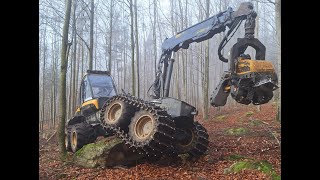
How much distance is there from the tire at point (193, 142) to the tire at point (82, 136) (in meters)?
2.82

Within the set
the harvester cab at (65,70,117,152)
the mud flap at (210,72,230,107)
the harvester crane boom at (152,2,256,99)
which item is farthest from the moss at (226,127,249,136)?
the mud flap at (210,72,230,107)

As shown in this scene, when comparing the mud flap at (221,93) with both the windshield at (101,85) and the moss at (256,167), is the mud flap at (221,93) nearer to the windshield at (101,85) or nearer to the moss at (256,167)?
the moss at (256,167)

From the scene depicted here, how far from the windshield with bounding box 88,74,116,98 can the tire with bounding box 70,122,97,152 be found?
1099 mm

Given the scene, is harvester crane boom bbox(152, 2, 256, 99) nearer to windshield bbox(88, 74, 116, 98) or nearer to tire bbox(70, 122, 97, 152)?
windshield bbox(88, 74, 116, 98)

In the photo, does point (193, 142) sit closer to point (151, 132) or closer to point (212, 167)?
point (212, 167)

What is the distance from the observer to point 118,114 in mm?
7559

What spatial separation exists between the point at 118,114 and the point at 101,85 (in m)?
2.64

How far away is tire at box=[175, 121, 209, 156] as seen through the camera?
769 centimetres

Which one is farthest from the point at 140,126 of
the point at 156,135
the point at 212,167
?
the point at 212,167

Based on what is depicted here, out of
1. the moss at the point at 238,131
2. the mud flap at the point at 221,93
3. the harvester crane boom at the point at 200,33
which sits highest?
the harvester crane boom at the point at 200,33

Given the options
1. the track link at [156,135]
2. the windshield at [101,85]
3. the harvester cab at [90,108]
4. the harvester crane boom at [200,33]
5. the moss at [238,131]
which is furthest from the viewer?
the moss at [238,131]

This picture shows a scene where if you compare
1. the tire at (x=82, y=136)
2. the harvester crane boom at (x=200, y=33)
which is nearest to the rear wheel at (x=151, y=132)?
the harvester crane boom at (x=200, y=33)

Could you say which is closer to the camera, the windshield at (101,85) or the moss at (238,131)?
the windshield at (101,85)

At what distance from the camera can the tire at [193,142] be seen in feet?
25.2
